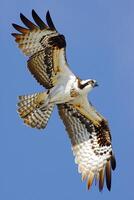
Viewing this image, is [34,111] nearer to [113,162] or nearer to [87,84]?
[87,84]

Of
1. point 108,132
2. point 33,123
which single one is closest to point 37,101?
point 33,123

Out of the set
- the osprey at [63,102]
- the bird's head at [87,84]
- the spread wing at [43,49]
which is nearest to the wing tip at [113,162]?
the osprey at [63,102]

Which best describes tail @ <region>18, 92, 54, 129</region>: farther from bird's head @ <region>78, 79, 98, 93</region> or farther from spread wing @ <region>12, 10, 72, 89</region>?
bird's head @ <region>78, 79, 98, 93</region>

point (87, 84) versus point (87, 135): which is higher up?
point (87, 84)

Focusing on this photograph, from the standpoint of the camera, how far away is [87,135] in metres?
16.9

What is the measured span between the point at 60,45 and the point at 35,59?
1.90 ft

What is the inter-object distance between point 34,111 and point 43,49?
4.40 feet

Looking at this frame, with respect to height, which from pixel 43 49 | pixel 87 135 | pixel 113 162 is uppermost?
pixel 43 49

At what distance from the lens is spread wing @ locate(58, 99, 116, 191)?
16.4m

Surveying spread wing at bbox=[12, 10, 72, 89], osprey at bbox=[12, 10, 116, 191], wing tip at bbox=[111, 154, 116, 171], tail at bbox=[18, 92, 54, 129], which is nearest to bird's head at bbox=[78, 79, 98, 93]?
osprey at bbox=[12, 10, 116, 191]

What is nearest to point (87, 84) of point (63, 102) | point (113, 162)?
point (63, 102)

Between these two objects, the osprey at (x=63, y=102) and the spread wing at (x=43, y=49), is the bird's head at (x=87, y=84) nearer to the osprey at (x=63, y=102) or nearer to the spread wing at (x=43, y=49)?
the osprey at (x=63, y=102)

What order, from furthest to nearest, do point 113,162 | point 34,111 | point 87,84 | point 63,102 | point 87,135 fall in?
point 87,135, point 34,111, point 63,102, point 113,162, point 87,84

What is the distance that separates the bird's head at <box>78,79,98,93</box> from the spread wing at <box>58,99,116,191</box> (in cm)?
54
